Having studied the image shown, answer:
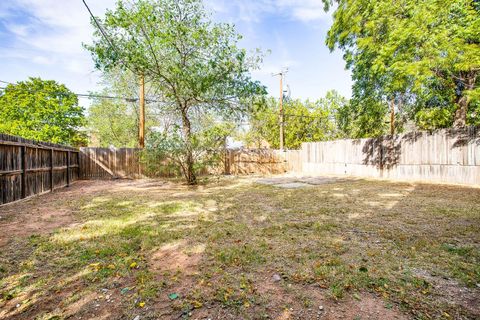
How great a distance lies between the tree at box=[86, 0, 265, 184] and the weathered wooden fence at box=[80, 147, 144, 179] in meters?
4.31

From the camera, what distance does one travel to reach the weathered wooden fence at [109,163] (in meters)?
10.6

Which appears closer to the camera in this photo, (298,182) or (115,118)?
(298,182)

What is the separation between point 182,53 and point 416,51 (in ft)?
23.3

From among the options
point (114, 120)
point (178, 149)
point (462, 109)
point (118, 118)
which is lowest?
point (178, 149)

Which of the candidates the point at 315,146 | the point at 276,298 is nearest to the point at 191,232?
the point at 276,298

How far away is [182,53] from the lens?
7766mm

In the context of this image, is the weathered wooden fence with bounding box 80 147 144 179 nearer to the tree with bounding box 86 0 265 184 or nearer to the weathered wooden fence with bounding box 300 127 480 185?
the tree with bounding box 86 0 265 184

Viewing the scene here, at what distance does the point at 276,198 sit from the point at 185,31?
5867mm

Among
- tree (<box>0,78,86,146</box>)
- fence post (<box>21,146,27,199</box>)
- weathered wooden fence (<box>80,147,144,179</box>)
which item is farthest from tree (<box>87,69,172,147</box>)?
fence post (<box>21,146,27,199</box>)

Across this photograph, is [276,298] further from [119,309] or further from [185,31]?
[185,31]

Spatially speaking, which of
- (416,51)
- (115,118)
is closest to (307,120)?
(416,51)

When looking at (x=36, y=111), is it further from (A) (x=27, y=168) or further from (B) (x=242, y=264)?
A: (B) (x=242, y=264)

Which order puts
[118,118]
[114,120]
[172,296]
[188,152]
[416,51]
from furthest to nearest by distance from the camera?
[114,120], [118,118], [188,152], [416,51], [172,296]

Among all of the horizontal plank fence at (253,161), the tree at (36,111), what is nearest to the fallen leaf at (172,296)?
the horizontal plank fence at (253,161)
